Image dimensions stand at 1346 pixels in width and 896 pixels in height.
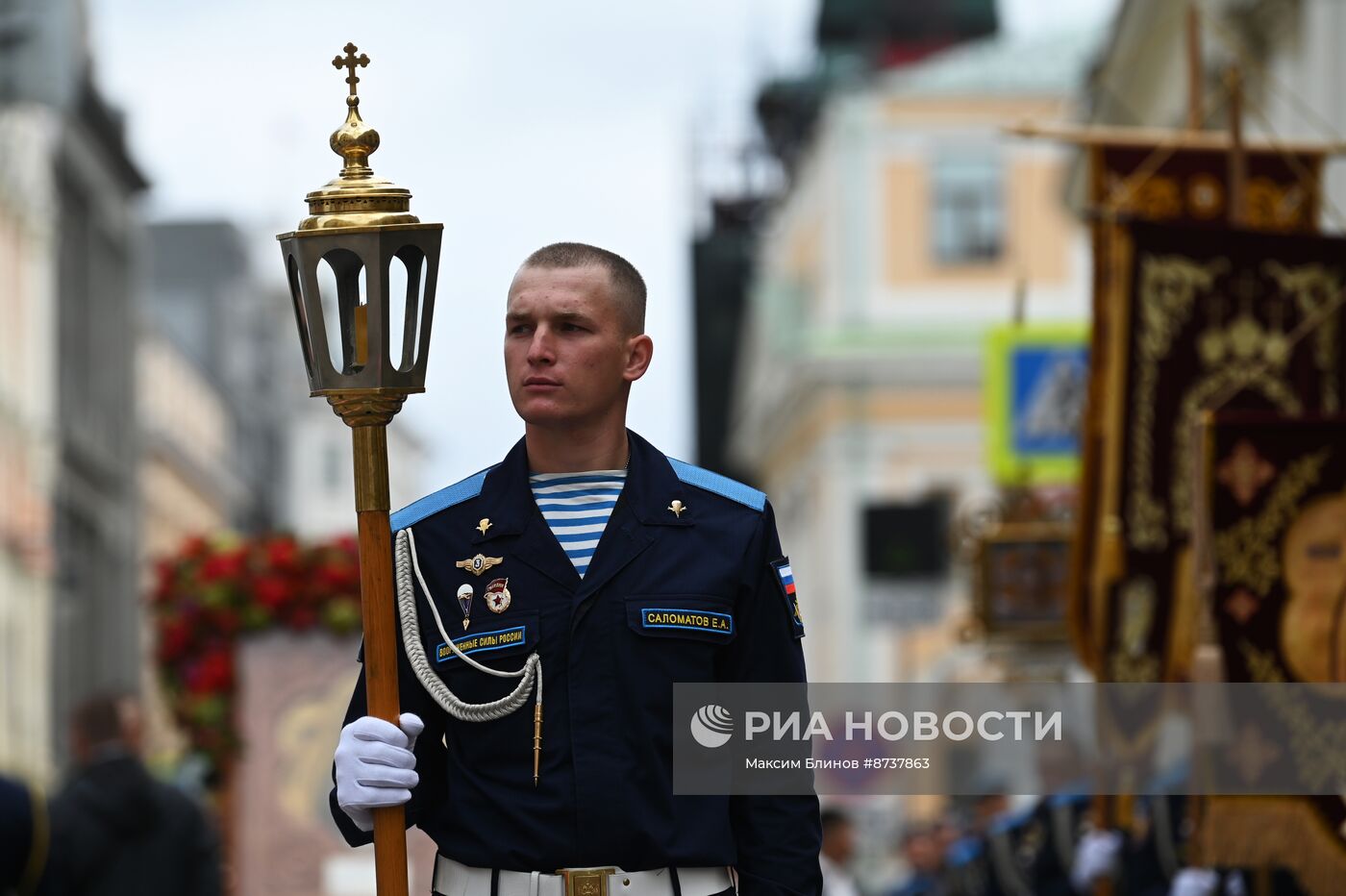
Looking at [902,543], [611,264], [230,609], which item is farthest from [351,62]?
[902,543]

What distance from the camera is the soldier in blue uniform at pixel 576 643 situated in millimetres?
5312

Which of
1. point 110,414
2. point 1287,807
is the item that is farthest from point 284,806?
point 110,414

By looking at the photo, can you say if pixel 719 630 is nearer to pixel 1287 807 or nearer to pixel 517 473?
pixel 517 473

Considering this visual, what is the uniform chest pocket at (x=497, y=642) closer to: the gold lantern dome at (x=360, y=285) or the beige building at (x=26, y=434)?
the gold lantern dome at (x=360, y=285)

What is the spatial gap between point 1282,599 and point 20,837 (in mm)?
4339

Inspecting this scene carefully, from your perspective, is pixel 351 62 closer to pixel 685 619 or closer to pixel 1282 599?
pixel 685 619

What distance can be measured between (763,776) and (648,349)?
2.61 feet

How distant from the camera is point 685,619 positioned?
5402mm

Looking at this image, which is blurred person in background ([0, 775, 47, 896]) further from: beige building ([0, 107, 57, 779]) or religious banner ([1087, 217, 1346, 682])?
beige building ([0, 107, 57, 779])

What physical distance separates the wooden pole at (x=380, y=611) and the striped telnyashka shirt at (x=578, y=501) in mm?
288

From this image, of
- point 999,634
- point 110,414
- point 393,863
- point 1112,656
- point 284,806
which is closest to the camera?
point 393,863

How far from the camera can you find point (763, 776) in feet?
18.0

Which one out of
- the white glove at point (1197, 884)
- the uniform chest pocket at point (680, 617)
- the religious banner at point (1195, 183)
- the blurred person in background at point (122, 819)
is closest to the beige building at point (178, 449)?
the religious banner at point (1195, 183)

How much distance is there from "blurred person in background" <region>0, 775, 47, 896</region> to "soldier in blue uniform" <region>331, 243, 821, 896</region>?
1128 millimetres
